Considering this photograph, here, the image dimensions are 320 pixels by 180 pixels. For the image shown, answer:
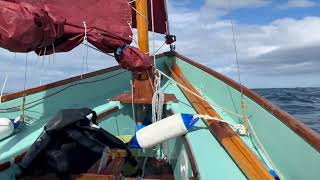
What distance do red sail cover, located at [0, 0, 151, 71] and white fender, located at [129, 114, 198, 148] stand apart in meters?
1.00

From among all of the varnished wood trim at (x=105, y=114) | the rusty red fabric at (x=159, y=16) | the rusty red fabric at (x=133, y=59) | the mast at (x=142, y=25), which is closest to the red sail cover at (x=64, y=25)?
the rusty red fabric at (x=133, y=59)

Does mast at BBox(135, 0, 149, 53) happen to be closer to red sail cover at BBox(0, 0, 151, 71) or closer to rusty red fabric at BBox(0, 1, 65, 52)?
red sail cover at BBox(0, 0, 151, 71)

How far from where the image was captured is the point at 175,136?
2859mm

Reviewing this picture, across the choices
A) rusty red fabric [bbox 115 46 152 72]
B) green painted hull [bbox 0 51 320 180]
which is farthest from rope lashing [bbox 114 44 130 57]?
green painted hull [bbox 0 51 320 180]

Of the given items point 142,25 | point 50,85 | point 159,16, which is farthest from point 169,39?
point 50,85

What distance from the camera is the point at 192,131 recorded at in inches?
126

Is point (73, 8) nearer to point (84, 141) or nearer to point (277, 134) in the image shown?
point (84, 141)

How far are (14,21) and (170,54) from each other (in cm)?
476

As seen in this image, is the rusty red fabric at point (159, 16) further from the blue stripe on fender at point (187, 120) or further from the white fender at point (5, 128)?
the white fender at point (5, 128)

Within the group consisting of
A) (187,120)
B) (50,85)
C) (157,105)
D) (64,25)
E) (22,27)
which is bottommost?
(187,120)

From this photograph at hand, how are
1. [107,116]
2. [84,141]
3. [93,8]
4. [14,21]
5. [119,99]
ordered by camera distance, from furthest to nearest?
[119,99] < [107,116] < [93,8] < [84,141] < [14,21]

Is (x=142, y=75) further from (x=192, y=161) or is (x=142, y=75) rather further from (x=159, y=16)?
(x=159, y=16)

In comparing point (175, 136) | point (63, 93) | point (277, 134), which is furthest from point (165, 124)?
point (63, 93)

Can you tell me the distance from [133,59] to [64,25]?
844mm
